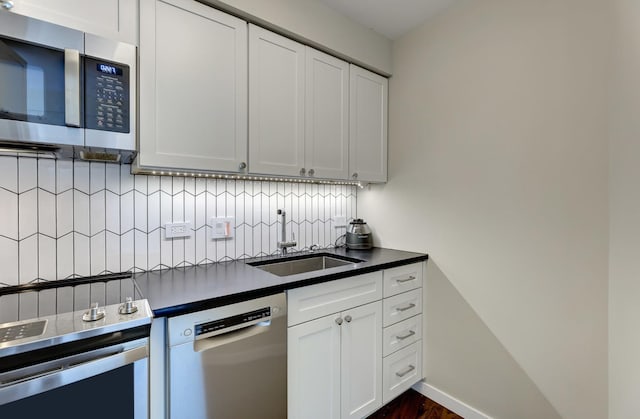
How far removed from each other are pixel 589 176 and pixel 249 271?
65.9 inches

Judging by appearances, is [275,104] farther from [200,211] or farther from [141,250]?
[141,250]

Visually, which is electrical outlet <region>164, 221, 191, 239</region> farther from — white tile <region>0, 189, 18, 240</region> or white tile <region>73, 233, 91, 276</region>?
white tile <region>0, 189, 18, 240</region>

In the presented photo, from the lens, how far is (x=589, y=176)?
1.39m

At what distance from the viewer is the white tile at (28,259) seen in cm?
124

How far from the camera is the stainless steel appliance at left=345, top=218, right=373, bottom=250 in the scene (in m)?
2.24

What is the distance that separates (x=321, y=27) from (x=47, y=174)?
158 centimetres

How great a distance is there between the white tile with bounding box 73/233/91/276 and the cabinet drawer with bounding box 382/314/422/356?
1.57 meters

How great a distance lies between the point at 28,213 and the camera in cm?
126

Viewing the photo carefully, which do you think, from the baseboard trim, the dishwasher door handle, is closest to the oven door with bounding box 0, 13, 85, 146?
the dishwasher door handle

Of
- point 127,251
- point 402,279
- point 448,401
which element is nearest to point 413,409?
point 448,401

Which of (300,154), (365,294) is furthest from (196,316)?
(300,154)

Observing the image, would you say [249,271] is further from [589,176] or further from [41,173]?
[589,176]

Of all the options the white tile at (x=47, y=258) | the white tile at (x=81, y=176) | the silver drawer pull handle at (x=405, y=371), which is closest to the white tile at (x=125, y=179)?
the white tile at (x=81, y=176)

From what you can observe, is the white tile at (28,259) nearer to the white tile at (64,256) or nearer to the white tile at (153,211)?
the white tile at (64,256)
